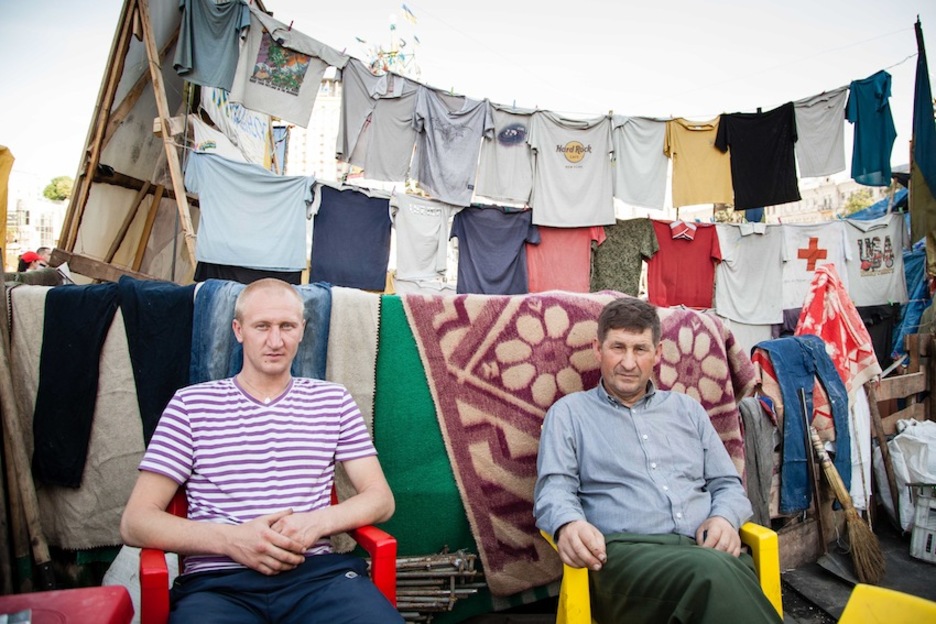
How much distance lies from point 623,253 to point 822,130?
2.87 metres

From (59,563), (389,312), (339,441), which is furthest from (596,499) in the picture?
(59,563)

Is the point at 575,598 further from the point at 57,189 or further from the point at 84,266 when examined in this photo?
the point at 57,189

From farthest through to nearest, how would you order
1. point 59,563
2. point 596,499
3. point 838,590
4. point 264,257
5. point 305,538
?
point 264,257 → point 838,590 → point 59,563 → point 596,499 → point 305,538

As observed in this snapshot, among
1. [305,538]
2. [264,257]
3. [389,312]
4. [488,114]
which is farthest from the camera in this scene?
[488,114]

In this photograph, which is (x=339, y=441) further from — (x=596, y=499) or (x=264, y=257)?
(x=264, y=257)

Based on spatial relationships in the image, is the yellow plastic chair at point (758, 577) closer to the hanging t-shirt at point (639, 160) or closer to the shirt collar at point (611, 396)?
the shirt collar at point (611, 396)

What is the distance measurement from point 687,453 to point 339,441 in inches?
53.7

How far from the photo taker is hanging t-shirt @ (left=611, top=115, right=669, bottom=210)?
6758mm

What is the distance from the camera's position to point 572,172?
674cm

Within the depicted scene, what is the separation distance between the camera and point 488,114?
6.46 meters

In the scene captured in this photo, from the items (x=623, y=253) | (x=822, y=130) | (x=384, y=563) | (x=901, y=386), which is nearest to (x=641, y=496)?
→ (x=384, y=563)

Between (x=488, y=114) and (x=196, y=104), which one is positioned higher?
(x=488, y=114)

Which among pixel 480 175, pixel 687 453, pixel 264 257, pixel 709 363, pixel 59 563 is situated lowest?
pixel 59 563

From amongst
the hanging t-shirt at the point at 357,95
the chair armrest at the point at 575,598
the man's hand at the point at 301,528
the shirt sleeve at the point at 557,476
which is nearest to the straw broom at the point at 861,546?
the shirt sleeve at the point at 557,476
